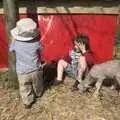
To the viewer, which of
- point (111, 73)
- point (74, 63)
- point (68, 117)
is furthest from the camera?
point (74, 63)

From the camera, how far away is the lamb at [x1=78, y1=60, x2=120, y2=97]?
19.1ft

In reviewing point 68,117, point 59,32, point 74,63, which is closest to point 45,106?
point 68,117

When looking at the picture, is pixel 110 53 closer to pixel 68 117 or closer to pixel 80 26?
pixel 80 26

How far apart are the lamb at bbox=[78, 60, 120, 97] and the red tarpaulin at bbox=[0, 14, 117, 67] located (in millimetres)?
698

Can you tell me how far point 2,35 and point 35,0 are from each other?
781 millimetres

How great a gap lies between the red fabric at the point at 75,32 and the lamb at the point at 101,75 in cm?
70

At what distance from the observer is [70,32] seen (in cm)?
646

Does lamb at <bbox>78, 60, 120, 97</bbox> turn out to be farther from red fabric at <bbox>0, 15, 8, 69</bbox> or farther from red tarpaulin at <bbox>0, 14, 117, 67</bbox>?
red fabric at <bbox>0, 15, 8, 69</bbox>

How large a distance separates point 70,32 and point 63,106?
132 centimetres

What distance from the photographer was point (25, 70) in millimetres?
5535

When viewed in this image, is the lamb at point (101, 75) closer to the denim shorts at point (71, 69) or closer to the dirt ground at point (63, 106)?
the dirt ground at point (63, 106)

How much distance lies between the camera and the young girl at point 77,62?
20.1 feet

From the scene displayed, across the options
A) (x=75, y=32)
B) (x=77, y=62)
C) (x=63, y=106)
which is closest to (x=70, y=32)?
(x=75, y=32)

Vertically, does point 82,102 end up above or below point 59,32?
below
